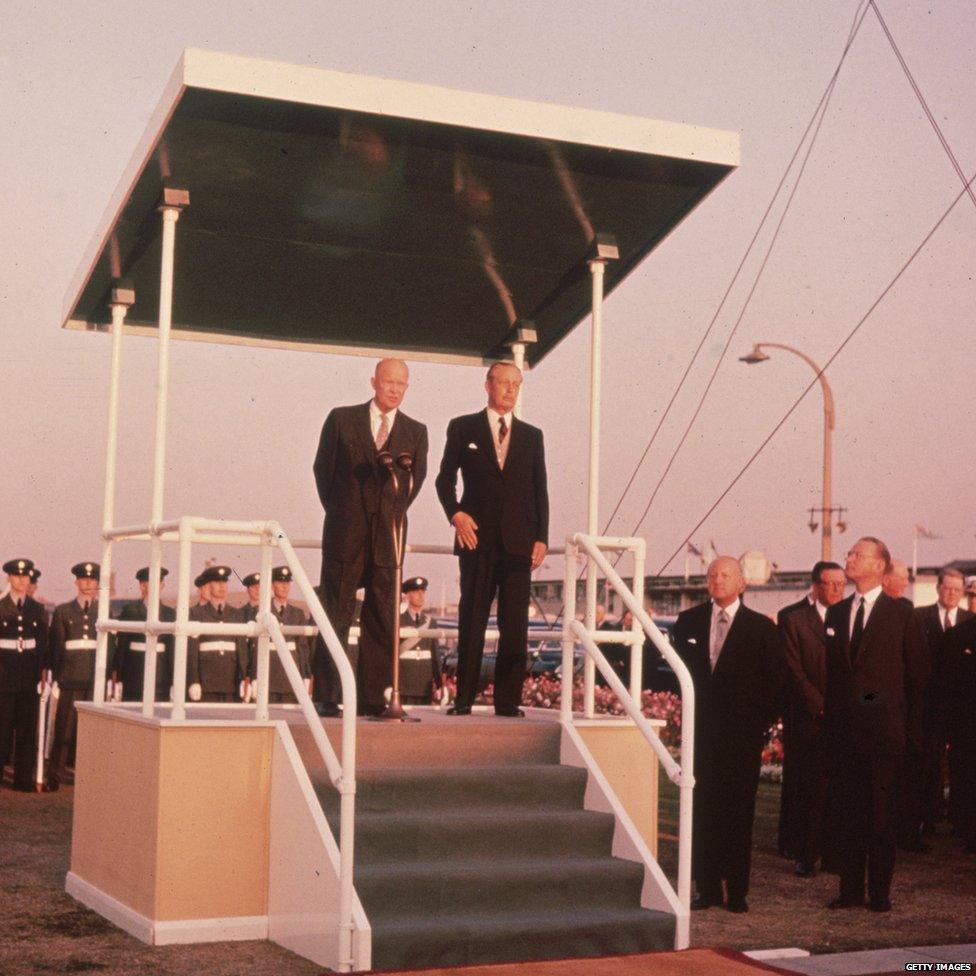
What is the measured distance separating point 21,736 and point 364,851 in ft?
27.6

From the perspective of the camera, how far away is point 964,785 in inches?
472

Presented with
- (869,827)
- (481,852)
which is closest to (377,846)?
(481,852)

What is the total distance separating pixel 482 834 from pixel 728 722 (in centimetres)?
200

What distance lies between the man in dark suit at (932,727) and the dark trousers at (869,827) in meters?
2.10

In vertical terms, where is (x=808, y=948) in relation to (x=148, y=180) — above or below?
below

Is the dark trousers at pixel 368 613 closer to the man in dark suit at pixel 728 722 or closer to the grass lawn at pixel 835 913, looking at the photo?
the man in dark suit at pixel 728 722

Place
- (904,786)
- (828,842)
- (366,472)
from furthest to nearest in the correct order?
(904,786) < (828,842) < (366,472)

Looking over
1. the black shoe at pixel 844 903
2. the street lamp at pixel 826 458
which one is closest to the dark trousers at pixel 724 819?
the black shoe at pixel 844 903

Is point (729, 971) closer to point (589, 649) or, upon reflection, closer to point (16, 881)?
point (589, 649)

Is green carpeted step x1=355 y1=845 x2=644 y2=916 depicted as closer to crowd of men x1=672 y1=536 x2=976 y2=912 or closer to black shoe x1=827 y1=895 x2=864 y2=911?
crowd of men x1=672 y1=536 x2=976 y2=912

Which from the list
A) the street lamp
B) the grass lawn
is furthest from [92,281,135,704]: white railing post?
the street lamp

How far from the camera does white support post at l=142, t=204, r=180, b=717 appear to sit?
26.9 feet

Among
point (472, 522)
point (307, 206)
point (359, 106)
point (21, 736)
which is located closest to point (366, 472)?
point (472, 522)

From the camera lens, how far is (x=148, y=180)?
→ 27.8 feet
